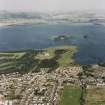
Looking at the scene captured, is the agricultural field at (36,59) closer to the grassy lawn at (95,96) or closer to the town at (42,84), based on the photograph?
the town at (42,84)

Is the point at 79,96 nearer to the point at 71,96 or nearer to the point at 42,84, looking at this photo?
→ the point at 71,96

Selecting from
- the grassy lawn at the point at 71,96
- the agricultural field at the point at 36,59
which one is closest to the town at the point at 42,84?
the grassy lawn at the point at 71,96

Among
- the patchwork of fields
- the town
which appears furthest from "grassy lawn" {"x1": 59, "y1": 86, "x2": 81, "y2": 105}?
the town

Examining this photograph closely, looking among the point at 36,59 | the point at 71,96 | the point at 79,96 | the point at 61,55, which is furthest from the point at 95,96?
the point at 61,55

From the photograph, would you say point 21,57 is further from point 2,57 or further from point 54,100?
point 54,100

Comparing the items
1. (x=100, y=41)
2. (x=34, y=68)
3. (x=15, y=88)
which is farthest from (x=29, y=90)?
(x=100, y=41)

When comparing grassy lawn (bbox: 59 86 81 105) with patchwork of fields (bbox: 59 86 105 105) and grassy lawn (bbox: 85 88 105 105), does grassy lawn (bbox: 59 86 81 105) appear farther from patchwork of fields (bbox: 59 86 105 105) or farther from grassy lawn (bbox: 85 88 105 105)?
grassy lawn (bbox: 85 88 105 105)
